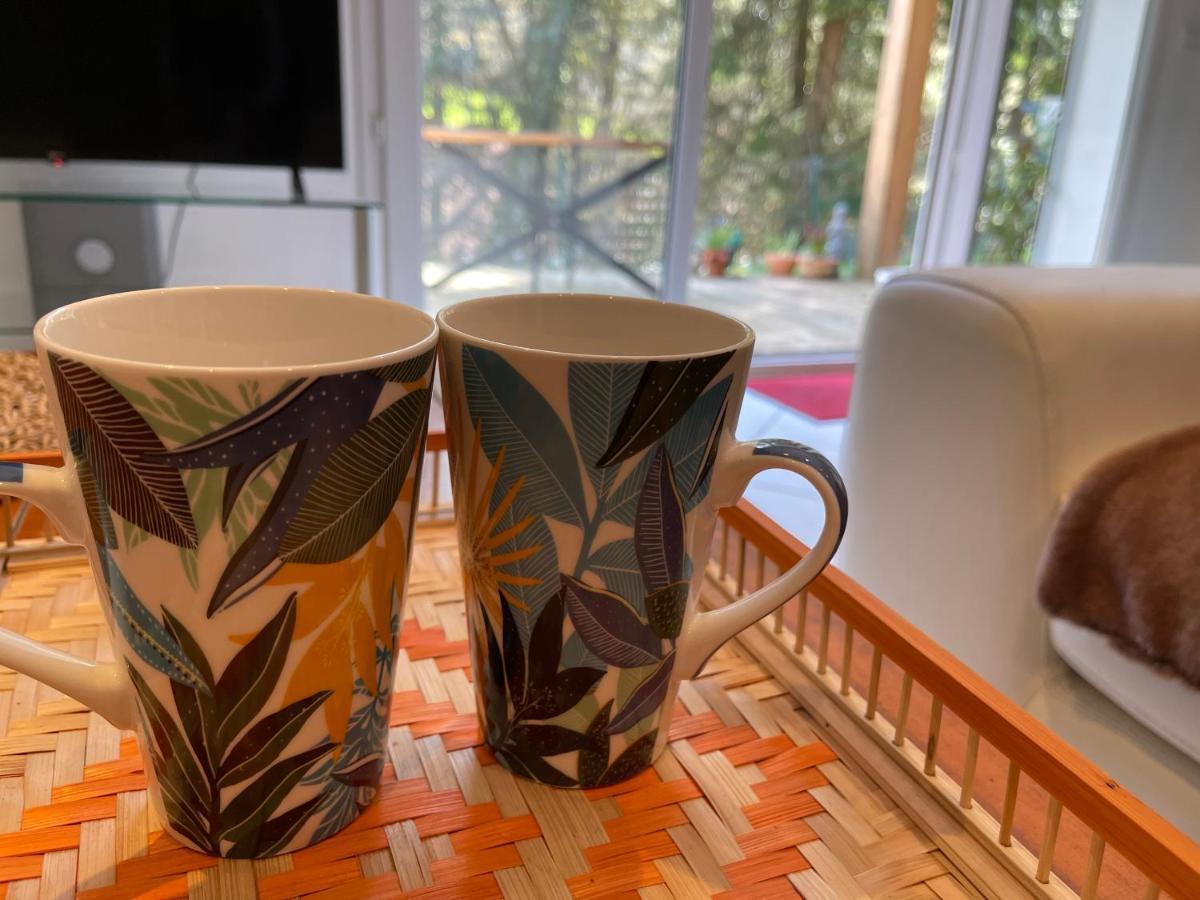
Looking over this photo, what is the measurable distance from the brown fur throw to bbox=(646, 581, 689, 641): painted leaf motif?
41 cm

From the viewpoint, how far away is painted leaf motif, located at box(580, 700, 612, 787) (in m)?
0.34

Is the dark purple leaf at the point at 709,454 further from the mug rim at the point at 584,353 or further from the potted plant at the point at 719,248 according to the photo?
the potted plant at the point at 719,248

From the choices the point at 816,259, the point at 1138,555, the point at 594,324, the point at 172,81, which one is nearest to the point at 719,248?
the point at 816,259

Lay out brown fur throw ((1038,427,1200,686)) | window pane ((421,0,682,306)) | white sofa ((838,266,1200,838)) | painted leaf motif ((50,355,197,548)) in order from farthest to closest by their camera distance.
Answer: window pane ((421,0,682,306))
white sofa ((838,266,1200,838))
brown fur throw ((1038,427,1200,686))
painted leaf motif ((50,355,197,548))

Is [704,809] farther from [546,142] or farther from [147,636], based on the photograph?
[546,142]

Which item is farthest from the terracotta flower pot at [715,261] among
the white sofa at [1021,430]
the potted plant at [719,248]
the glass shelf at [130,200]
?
the white sofa at [1021,430]

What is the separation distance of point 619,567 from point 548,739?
8 cm

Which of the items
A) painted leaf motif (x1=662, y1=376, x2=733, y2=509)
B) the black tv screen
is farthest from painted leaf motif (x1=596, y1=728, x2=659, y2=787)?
the black tv screen

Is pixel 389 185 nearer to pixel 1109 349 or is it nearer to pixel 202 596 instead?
pixel 1109 349

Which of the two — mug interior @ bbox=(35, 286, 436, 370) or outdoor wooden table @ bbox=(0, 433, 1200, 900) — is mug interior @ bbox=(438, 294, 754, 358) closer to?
mug interior @ bbox=(35, 286, 436, 370)

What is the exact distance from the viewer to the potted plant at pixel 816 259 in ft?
10.8

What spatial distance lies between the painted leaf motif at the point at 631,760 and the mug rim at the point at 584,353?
151 millimetres

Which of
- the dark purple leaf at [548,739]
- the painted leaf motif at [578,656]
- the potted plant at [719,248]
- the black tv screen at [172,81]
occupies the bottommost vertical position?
the potted plant at [719,248]

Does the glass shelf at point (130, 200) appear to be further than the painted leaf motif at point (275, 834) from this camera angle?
Yes
